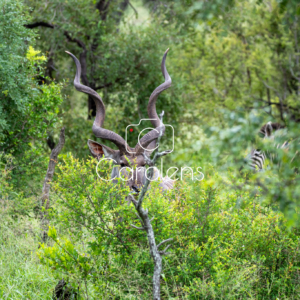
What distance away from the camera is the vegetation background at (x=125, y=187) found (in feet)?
10.1

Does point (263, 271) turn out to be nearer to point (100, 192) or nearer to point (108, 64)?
point (100, 192)

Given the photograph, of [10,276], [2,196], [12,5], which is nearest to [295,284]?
[10,276]

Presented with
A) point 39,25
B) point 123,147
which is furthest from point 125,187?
point 39,25

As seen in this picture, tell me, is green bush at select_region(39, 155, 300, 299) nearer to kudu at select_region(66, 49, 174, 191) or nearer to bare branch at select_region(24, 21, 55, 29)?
kudu at select_region(66, 49, 174, 191)

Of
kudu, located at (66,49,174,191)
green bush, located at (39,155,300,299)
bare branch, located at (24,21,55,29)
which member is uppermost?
bare branch, located at (24,21,55,29)

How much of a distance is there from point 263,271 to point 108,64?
919 centimetres

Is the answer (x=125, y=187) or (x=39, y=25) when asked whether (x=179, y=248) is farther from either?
(x=39, y=25)

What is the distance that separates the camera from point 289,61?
1664 cm

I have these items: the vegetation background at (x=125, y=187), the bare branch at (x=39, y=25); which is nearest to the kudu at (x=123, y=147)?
the vegetation background at (x=125, y=187)

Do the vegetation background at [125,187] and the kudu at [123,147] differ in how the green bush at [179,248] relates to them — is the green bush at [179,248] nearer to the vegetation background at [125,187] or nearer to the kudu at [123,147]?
the vegetation background at [125,187]

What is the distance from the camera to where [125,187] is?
485cm

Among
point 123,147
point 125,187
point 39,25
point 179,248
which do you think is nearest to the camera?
point 179,248

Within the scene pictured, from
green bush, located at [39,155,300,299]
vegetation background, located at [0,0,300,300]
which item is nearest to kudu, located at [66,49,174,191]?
vegetation background, located at [0,0,300,300]

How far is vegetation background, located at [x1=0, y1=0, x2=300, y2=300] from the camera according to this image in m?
3.06
